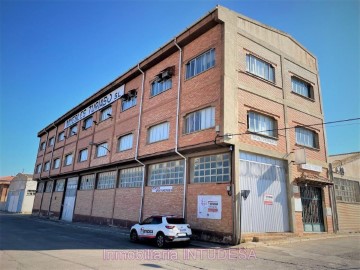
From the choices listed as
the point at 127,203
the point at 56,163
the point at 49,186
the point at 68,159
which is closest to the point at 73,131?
the point at 68,159

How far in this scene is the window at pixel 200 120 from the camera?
48.5 ft

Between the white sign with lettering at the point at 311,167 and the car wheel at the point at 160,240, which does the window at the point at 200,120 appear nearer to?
the car wheel at the point at 160,240

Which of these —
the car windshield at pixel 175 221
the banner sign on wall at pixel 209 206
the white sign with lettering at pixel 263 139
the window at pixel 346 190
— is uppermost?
the white sign with lettering at pixel 263 139

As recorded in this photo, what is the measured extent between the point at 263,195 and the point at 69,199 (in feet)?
77.1

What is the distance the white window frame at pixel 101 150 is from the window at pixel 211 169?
36.7ft

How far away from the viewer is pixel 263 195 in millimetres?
14750

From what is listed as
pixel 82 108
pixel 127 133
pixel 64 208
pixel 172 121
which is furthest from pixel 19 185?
pixel 172 121

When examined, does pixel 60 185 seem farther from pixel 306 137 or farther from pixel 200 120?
pixel 306 137

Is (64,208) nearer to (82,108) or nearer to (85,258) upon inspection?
(82,108)

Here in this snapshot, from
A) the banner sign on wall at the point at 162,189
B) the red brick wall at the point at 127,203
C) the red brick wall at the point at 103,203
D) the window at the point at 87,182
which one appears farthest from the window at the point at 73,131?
the banner sign on wall at the point at 162,189

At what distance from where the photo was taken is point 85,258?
361 inches

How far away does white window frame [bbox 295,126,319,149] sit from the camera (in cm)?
1800

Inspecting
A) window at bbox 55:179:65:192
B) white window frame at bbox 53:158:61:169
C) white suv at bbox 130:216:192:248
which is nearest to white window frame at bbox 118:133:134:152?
white suv at bbox 130:216:192:248

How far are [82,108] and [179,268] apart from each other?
26775mm
